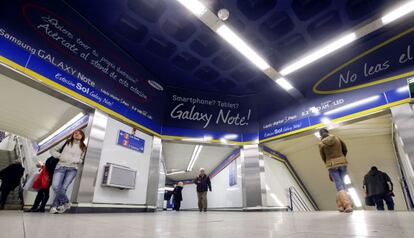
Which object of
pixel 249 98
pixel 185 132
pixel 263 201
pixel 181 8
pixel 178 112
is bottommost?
pixel 263 201

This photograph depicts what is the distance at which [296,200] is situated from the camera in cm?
830

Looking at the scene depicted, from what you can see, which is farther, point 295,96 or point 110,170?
point 295,96

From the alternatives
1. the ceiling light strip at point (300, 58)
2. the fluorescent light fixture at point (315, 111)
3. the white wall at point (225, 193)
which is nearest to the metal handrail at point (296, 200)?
the white wall at point (225, 193)

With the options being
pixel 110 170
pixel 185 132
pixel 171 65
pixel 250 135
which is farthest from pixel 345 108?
pixel 110 170

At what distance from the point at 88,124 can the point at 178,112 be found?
266 centimetres

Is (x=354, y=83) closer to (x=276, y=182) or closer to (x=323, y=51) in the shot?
(x=323, y=51)

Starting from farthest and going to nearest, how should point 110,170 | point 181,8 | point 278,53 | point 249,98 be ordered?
1. point 249,98
2. point 278,53
3. point 181,8
4. point 110,170

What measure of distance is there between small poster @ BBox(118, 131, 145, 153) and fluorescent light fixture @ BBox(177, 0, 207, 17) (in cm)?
304

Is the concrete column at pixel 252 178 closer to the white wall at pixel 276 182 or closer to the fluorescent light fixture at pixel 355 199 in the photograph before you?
the white wall at pixel 276 182

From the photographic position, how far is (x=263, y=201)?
6.14 m

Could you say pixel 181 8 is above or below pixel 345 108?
above

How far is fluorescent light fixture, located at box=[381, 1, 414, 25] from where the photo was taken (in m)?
3.91

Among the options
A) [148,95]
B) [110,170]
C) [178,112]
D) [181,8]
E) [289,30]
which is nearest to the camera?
[110,170]

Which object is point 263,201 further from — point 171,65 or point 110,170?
point 171,65
